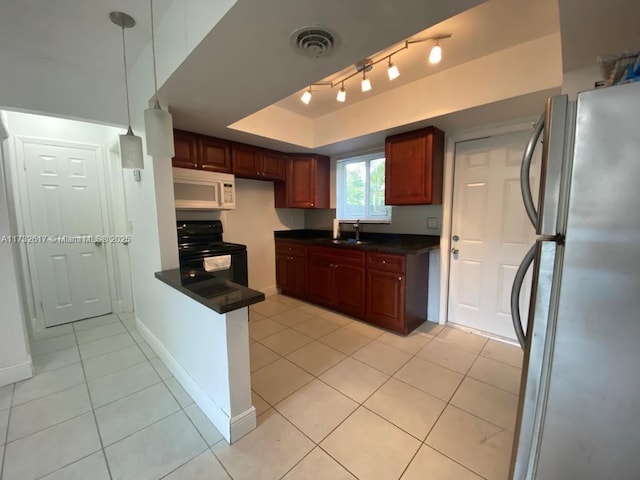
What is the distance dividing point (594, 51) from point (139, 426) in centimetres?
318

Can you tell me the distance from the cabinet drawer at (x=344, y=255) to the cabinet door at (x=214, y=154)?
4.85 feet

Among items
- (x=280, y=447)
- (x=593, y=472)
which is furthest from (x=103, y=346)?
(x=593, y=472)

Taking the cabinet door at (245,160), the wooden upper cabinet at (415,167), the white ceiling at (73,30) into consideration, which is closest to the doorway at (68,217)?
the white ceiling at (73,30)

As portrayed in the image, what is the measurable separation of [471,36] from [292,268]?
118 inches

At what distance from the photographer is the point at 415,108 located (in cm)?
234

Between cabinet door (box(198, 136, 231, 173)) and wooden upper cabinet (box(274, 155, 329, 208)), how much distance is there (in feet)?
2.82

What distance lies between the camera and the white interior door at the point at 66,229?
2.70 metres

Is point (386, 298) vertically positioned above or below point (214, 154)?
below

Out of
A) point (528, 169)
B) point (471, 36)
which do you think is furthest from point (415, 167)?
point (528, 169)

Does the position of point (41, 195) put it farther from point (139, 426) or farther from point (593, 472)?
point (593, 472)

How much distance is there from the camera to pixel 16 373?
195 centimetres

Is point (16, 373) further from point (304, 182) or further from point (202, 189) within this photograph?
point (304, 182)

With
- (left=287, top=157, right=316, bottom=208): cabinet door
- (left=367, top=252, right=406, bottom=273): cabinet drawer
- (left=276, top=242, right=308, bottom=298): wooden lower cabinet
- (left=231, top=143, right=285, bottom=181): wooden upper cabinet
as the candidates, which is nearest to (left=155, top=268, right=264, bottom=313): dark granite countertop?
(left=367, top=252, right=406, bottom=273): cabinet drawer

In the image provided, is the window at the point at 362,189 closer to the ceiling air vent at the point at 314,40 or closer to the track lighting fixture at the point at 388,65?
the track lighting fixture at the point at 388,65
